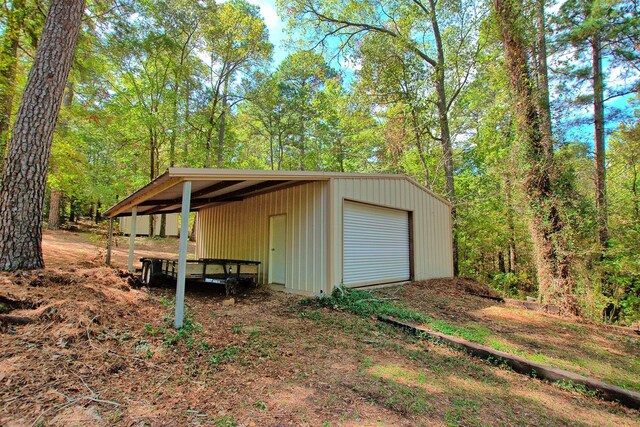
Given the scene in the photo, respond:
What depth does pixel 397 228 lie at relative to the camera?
8.85 metres

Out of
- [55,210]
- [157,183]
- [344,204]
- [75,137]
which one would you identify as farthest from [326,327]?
[55,210]

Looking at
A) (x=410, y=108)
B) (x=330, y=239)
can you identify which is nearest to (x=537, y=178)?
(x=330, y=239)

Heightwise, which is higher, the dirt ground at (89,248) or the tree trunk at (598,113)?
the tree trunk at (598,113)

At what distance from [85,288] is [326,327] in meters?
3.75

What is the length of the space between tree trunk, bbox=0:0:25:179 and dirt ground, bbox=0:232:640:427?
19.8ft

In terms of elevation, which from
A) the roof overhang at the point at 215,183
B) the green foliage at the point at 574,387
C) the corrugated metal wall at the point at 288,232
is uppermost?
the roof overhang at the point at 215,183

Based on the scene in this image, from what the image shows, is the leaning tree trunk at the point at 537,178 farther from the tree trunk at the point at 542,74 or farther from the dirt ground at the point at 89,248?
the dirt ground at the point at 89,248

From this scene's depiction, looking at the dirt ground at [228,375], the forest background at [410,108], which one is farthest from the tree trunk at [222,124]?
the dirt ground at [228,375]

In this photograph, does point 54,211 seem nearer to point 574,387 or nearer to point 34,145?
point 34,145

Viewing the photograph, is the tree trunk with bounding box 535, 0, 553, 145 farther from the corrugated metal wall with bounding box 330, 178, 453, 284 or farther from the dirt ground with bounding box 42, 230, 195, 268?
the dirt ground with bounding box 42, 230, 195, 268

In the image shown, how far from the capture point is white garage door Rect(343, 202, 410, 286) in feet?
23.9

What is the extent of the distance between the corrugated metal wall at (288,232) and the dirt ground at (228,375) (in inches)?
84.2

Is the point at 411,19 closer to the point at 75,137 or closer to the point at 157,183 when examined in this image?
the point at 157,183

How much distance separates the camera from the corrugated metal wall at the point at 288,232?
6.82 meters
